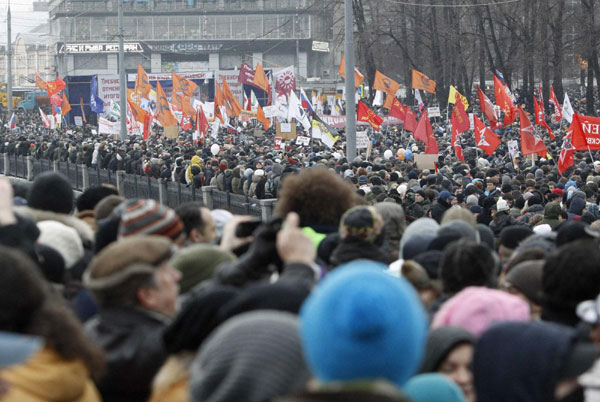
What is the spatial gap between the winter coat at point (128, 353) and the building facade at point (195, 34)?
121 meters

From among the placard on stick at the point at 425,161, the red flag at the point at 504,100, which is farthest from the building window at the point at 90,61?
the placard on stick at the point at 425,161

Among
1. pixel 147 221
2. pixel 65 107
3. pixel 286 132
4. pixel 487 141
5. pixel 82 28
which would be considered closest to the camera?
pixel 147 221

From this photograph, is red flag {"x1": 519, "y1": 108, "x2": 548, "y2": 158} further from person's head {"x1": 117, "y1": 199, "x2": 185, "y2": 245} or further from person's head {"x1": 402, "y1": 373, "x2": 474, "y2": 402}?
person's head {"x1": 402, "y1": 373, "x2": 474, "y2": 402}

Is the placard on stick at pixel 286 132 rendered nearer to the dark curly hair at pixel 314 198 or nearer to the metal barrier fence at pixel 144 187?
the metal barrier fence at pixel 144 187

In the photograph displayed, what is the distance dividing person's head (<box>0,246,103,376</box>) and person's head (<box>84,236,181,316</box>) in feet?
1.37

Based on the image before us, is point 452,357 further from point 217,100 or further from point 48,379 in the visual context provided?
point 217,100

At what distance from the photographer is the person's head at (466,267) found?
183 inches

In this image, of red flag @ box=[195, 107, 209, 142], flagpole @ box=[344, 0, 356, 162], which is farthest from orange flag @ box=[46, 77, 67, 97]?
flagpole @ box=[344, 0, 356, 162]

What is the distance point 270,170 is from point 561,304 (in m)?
16.6

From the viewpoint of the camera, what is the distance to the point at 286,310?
11.3 ft

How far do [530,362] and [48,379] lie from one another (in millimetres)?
1426

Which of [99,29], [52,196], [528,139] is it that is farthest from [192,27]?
[52,196]

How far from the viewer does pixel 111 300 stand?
3838 millimetres

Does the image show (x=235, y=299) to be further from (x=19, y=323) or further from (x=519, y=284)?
(x=519, y=284)
